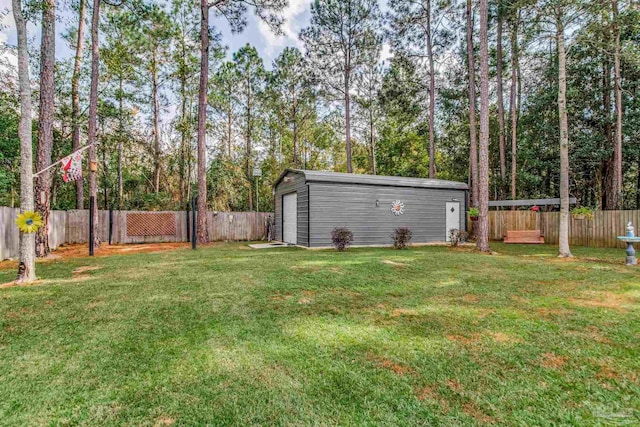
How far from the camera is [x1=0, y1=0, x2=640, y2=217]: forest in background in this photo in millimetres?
12234

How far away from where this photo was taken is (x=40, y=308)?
334 cm

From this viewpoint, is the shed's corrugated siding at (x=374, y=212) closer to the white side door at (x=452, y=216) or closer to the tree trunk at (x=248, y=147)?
the white side door at (x=452, y=216)

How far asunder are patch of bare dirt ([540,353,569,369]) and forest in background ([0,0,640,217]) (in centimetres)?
1090

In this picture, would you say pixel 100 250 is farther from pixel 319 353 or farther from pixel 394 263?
pixel 319 353

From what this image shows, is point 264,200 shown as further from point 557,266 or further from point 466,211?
point 557,266

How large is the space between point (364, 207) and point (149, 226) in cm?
812

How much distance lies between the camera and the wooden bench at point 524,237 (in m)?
11.0

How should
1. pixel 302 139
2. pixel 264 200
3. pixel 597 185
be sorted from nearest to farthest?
pixel 597 185 → pixel 264 200 → pixel 302 139

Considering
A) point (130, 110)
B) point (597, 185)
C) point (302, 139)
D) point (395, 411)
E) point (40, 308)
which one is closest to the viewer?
point (395, 411)

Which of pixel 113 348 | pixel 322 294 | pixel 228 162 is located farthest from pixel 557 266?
pixel 228 162

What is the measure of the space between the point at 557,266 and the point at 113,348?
23.1 feet

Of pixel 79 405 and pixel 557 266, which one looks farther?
pixel 557 266

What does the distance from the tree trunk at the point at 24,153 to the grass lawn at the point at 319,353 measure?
0.50 metres

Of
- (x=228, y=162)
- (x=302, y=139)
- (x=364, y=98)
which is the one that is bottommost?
(x=228, y=162)
